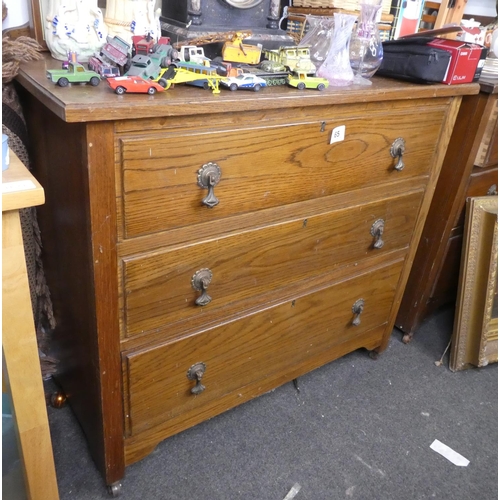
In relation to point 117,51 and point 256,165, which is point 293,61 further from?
point 117,51

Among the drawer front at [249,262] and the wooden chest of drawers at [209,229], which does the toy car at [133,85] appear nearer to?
the wooden chest of drawers at [209,229]

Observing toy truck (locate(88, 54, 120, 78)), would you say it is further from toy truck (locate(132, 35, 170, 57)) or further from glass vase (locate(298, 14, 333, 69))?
glass vase (locate(298, 14, 333, 69))

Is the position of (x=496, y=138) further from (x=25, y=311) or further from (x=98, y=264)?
(x=25, y=311)

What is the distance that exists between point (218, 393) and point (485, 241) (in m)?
0.96

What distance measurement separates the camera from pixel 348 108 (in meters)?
1.04

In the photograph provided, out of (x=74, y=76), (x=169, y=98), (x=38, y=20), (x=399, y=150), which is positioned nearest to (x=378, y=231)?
(x=399, y=150)

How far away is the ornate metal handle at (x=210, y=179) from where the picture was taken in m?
0.89

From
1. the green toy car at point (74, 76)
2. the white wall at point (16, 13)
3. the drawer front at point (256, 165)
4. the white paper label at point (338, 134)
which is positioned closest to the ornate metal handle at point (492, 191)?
the drawer front at point (256, 165)

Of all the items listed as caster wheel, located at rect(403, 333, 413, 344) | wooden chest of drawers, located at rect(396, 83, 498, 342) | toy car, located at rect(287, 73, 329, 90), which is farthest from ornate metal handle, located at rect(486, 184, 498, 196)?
toy car, located at rect(287, 73, 329, 90)

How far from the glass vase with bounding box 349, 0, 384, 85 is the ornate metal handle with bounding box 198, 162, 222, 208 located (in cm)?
45

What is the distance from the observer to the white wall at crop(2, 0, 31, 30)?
40.3 inches

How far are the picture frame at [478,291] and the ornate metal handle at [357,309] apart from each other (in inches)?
15.2

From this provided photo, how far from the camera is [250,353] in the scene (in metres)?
1.23

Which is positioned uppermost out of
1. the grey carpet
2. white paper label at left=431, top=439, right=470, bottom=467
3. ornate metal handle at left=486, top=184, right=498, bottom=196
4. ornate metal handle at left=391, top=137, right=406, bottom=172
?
ornate metal handle at left=391, top=137, right=406, bottom=172
